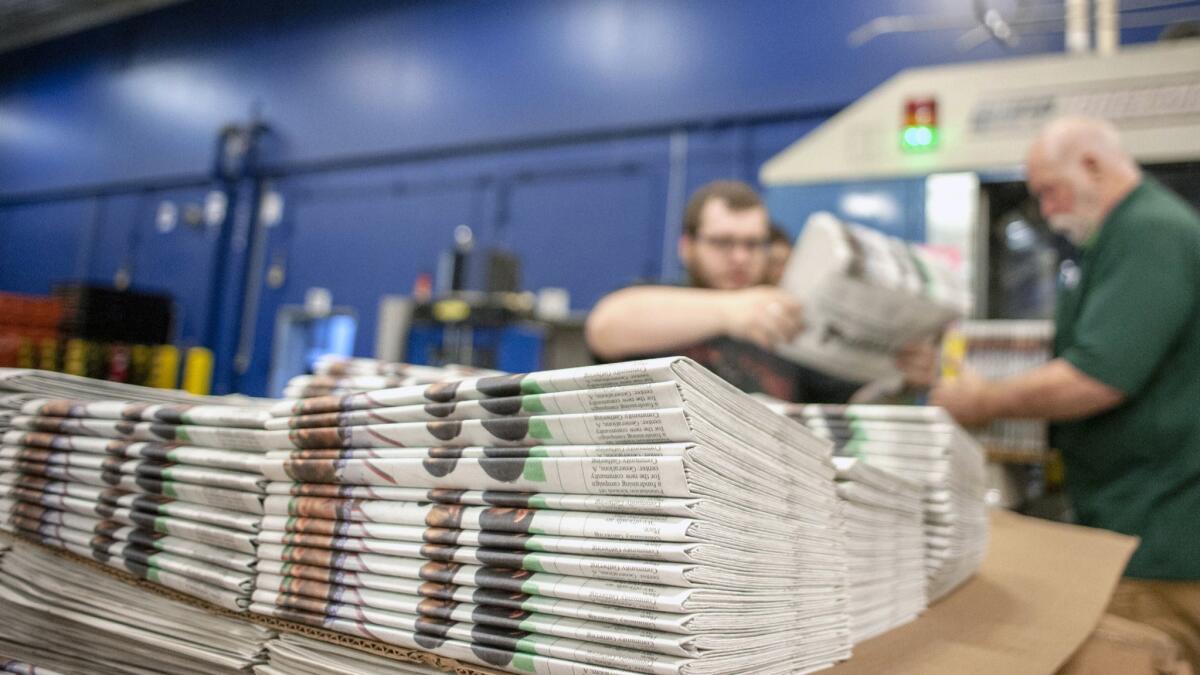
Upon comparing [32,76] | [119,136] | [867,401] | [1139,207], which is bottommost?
[867,401]

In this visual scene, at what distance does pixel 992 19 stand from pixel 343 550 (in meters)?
4.74

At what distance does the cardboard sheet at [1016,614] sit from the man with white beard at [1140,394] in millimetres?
189

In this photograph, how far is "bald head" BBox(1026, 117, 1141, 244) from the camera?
5.86ft

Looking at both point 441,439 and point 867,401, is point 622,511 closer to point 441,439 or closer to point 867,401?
point 441,439

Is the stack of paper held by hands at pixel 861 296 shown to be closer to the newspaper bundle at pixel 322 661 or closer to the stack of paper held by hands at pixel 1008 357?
the newspaper bundle at pixel 322 661

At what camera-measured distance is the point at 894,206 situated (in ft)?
10.7

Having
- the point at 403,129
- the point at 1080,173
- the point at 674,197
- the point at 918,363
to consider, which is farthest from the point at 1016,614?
the point at 403,129

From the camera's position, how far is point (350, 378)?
0.77m

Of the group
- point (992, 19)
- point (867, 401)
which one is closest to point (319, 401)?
point (867, 401)

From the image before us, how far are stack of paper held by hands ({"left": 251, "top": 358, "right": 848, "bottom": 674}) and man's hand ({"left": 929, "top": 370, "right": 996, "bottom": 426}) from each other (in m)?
1.31

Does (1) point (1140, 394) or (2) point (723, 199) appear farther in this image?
(2) point (723, 199)

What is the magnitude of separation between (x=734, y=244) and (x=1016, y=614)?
40.0 inches

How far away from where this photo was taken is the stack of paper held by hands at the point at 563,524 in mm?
433

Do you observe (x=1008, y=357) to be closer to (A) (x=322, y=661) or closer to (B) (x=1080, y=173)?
(B) (x=1080, y=173)
